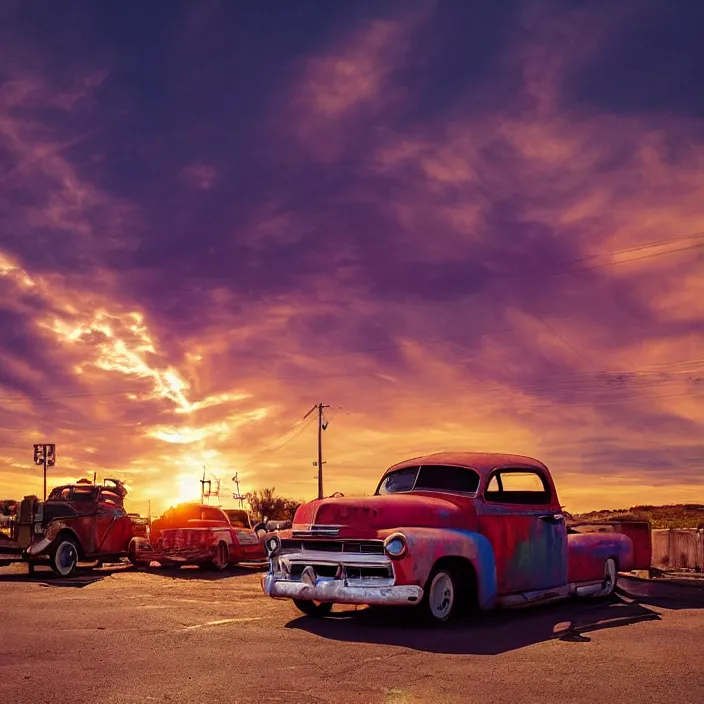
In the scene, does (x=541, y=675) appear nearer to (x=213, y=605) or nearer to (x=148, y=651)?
(x=148, y=651)

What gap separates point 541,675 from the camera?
7.12 metres

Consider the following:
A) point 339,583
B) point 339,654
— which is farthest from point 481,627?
point 339,654

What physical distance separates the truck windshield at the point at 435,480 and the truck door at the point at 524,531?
0.86ft

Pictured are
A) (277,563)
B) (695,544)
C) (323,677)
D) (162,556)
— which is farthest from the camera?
(695,544)

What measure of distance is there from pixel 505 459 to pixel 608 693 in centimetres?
598

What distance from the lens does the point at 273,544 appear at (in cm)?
1128

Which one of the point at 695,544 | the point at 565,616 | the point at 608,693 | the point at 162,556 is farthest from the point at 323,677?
the point at 695,544

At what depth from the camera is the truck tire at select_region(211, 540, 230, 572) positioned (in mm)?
20656

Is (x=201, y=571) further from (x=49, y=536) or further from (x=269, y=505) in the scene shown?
(x=269, y=505)

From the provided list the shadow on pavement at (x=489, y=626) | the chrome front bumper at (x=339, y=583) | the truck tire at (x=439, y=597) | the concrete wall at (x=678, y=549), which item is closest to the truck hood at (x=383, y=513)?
the chrome front bumper at (x=339, y=583)

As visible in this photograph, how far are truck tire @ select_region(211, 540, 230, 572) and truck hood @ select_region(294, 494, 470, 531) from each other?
10057mm

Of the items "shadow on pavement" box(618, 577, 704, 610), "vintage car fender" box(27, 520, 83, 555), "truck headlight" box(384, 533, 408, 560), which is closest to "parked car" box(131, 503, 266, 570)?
"vintage car fender" box(27, 520, 83, 555)

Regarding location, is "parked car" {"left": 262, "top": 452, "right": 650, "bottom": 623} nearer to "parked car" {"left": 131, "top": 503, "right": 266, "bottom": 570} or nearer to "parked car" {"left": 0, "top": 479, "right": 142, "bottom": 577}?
"parked car" {"left": 131, "top": 503, "right": 266, "bottom": 570}

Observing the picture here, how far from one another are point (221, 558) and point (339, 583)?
11.3 metres
